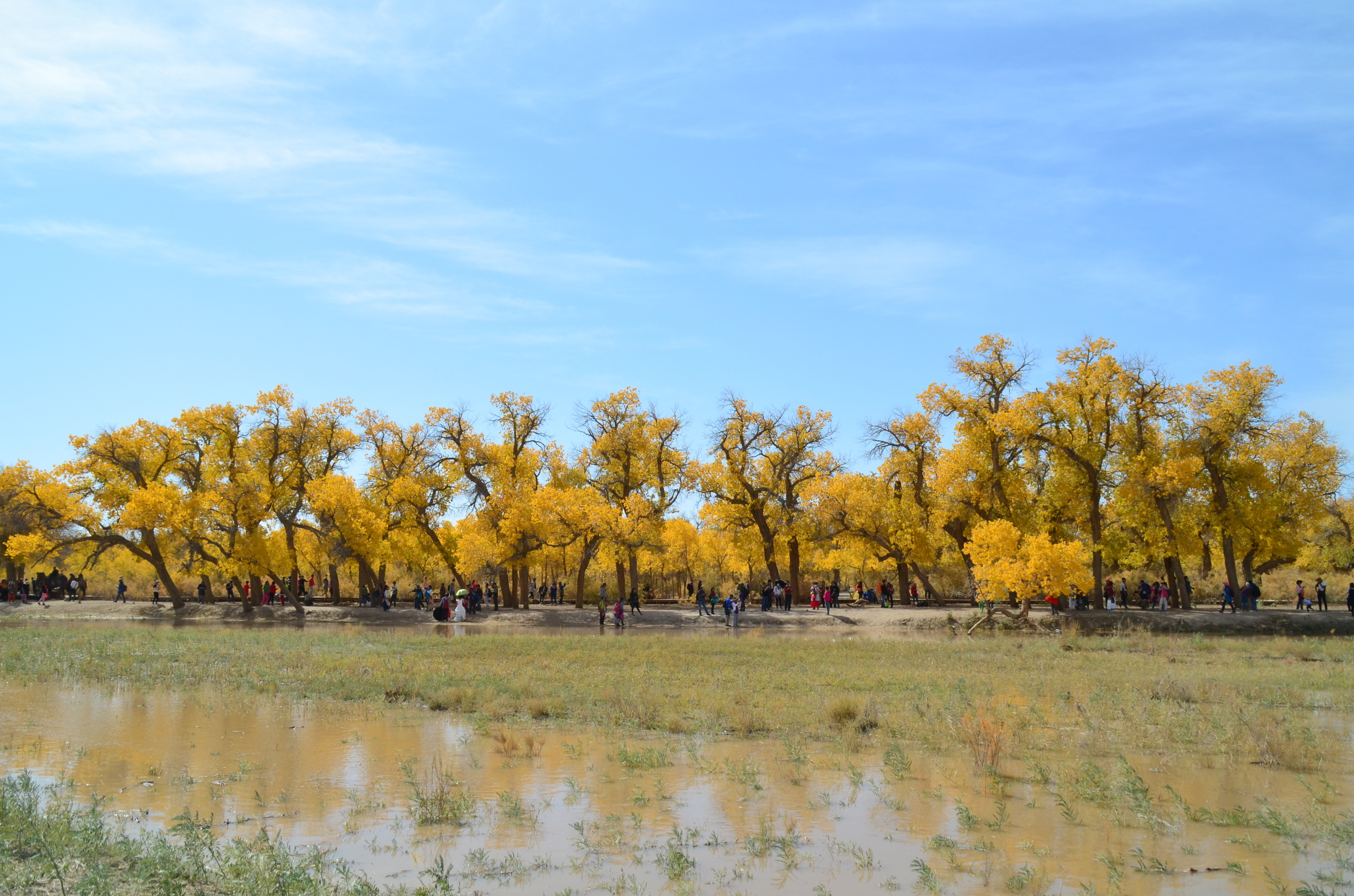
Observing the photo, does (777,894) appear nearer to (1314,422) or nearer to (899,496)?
(899,496)

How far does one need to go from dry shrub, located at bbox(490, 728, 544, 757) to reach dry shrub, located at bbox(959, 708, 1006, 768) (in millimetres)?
5207

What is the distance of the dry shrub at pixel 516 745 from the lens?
1170 cm

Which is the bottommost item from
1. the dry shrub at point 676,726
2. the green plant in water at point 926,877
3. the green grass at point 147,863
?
the dry shrub at point 676,726

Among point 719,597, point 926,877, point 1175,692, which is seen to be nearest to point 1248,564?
point 719,597

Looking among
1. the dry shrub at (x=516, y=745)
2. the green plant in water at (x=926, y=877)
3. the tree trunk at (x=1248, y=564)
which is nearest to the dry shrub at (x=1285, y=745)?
the green plant in water at (x=926, y=877)

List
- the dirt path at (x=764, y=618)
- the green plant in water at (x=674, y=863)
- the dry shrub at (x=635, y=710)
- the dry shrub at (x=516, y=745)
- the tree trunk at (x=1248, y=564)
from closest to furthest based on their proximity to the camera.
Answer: the green plant in water at (x=674, y=863), the dry shrub at (x=516, y=745), the dry shrub at (x=635, y=710), the dirt path at (x=764, y=618), the tree trunk at (x=1248, y=564)

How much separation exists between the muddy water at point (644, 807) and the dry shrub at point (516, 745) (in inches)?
1.9

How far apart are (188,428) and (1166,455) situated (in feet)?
156

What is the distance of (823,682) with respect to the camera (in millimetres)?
18312

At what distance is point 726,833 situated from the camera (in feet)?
27.7

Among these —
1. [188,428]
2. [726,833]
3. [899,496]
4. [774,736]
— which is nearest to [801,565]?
[899,496]

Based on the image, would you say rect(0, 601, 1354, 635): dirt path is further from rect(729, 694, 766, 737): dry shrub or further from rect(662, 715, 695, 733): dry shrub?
rect(662, 715, 695, 733): dry shrub

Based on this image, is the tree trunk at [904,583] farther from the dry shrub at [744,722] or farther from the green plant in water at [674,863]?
the green plant in water at [674,863]

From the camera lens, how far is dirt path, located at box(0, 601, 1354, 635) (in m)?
35.5
